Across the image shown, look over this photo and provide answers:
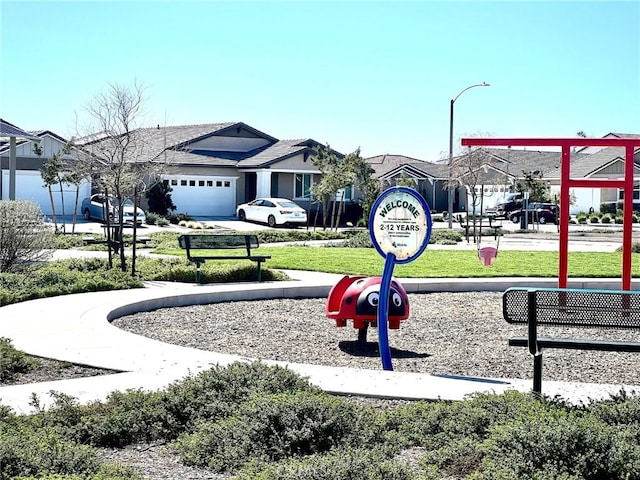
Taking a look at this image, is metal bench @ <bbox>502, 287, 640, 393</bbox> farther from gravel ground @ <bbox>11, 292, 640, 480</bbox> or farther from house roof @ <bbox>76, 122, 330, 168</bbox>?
house roof @ <bbox>76, 122, 330, 168</bbox>

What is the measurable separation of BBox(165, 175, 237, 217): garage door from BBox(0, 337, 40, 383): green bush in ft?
132

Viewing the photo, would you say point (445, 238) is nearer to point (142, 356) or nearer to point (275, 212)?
point (275, 212)

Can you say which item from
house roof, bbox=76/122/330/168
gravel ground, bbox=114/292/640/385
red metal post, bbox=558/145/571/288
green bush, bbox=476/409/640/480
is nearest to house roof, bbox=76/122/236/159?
house roof, bbox=76/122/330/168

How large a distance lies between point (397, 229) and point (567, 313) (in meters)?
2.19

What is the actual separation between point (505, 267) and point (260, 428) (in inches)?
576

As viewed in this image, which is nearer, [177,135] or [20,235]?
[20,235]

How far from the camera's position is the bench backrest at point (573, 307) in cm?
805

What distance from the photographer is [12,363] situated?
8773mm

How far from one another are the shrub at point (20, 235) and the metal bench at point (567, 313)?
10.5 meters

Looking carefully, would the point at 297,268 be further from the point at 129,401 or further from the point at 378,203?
the point at 129,401

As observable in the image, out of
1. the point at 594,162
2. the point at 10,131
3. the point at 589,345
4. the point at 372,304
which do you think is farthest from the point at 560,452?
the point at 594,162

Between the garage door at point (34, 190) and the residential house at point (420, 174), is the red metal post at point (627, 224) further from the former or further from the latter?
the residential house at point (420, 174)

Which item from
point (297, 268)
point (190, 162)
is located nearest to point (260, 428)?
point (297, 268)

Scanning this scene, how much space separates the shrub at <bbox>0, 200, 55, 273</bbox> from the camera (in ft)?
53.3
